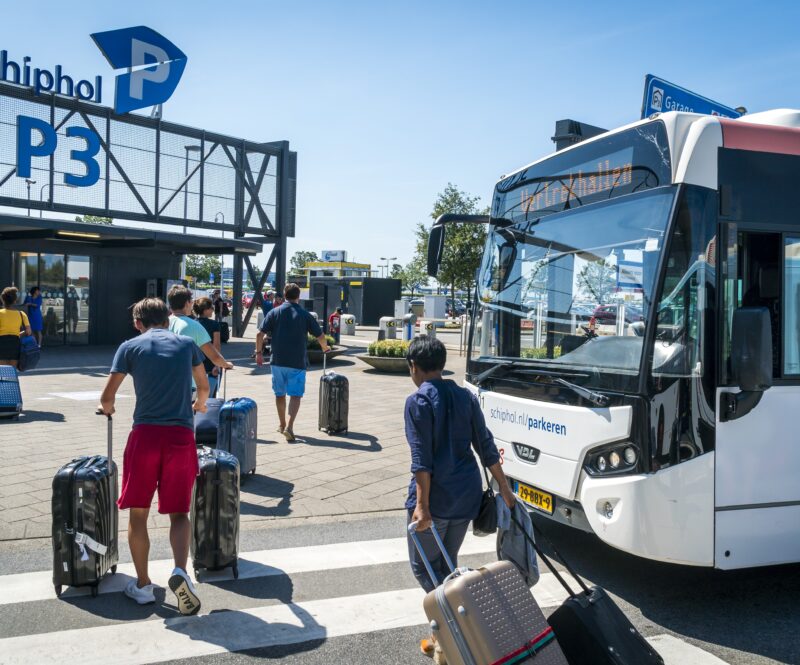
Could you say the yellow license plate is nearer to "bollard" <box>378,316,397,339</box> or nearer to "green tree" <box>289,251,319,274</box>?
"bollard" <box>378,316,397,339</box>

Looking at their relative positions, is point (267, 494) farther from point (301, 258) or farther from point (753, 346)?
point (301, 258)

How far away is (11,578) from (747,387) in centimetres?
455

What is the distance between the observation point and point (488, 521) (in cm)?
368

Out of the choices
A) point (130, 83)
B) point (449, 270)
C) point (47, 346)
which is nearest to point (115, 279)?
point (47, 346)

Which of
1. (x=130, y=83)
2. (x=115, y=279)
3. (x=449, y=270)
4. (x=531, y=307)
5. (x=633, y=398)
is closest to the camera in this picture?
(x=633, y=398)

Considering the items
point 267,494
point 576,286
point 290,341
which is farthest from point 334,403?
point 576,286

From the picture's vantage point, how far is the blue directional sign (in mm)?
7266

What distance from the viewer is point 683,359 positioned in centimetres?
421

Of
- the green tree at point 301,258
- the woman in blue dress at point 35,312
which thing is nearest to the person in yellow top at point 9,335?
the woman in blue dress at point 35,312

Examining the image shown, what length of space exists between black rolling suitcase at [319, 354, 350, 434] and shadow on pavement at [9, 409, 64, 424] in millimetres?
3560

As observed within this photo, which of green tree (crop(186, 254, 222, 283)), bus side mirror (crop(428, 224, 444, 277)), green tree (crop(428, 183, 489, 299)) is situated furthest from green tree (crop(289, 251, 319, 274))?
bus side mirror (crop(428, 224, 444, 277))

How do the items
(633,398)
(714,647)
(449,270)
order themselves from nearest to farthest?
(714,647) → (633,398) → (449,270)

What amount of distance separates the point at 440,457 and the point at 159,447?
1.72 metres

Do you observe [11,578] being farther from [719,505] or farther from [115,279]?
[115,279]
